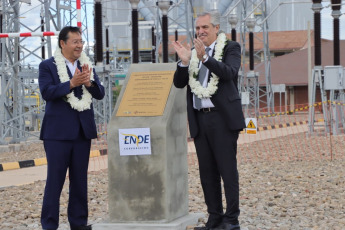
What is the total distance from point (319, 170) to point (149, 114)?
676 centimetres

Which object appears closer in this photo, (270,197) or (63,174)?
(63,174)

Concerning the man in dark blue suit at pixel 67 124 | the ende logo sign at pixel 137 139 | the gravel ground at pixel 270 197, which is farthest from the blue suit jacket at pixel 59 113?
the gravel ground at pixel 270 197

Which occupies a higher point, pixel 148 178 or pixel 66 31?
pixel 66 31

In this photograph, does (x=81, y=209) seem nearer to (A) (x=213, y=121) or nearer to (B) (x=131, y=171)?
(B) (x=131, y=171)

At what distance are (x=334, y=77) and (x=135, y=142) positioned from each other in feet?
54.8

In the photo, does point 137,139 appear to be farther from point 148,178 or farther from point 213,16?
point 213,16

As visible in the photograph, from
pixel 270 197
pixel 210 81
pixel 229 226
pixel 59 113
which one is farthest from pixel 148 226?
pixel 270 197

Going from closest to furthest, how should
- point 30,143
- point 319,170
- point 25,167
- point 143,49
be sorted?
1. point 319,170
2. point 25,167
3. point 30,143
4. point 143,49

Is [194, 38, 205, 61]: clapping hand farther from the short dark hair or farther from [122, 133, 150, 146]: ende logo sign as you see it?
the short dark hair

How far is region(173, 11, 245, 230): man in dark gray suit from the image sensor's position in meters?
6.42

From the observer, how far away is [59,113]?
6777mm

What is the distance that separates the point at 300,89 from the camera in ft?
213

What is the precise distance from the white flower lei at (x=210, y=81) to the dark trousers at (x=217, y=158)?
185 mm

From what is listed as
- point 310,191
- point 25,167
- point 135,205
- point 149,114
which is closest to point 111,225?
point 135,205
